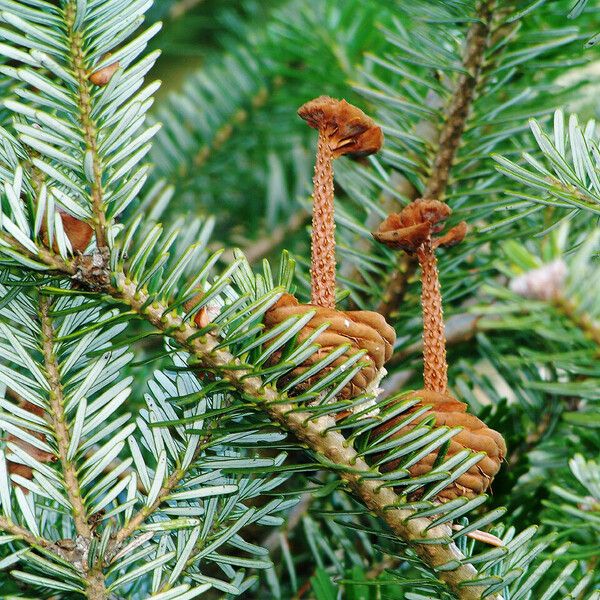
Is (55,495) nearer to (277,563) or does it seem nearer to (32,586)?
(32,586)

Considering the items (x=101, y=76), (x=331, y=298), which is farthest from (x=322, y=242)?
(x=101, y=76)

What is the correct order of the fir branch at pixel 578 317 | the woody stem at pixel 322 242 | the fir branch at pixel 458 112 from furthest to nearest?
the fir branch at pixel 458 112 < the woody stem at pixel 322 242 < the fir branch at pixel 578 317

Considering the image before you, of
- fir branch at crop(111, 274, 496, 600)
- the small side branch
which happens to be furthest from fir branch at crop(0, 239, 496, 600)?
the small side branch

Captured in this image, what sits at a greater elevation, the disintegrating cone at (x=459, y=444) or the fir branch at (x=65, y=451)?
the fir branch at (x=65, y=451)

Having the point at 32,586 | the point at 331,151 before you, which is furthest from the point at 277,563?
the point at 331,151

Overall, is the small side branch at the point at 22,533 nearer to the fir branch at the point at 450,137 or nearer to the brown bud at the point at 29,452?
the brown bud at the point at 29,452

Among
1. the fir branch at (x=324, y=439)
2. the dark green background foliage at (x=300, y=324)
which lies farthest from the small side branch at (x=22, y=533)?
the fir branch at (x=324, y=439)

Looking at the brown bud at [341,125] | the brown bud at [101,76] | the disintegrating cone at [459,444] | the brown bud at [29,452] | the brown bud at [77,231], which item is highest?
the brown bud at [101,76]
